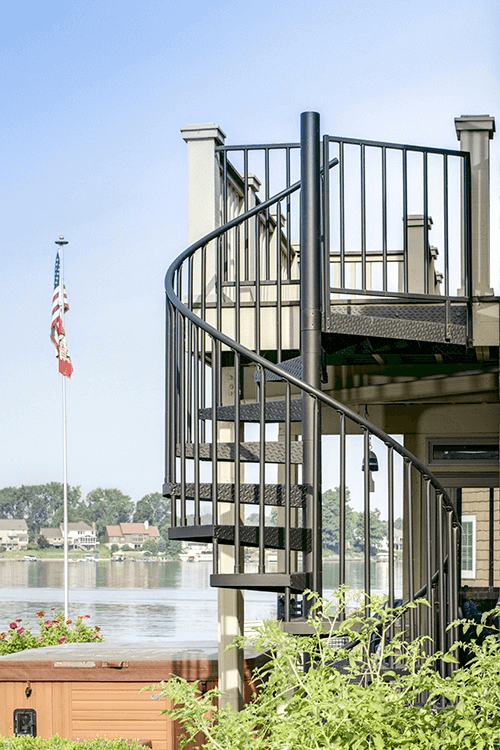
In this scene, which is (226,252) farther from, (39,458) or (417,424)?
(39,458)

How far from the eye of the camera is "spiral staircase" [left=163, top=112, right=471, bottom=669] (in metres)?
4.91

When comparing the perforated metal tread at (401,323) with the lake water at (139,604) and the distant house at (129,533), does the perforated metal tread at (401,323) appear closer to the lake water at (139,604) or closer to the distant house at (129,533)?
the lake water at (139,604)

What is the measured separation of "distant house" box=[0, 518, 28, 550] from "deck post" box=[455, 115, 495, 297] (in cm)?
6493

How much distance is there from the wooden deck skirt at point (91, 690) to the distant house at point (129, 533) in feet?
192

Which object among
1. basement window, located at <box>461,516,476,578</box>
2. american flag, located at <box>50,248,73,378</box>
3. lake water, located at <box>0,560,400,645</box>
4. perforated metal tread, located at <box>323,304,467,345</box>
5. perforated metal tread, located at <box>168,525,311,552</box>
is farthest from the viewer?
lake water, located at <box>0,560,400,645</box>

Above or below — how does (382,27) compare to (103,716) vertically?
above

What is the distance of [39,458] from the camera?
5778cm

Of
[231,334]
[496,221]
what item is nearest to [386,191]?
[496,221]

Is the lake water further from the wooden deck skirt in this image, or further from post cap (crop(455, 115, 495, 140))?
post cap (crop(455, 115, 495, 140))

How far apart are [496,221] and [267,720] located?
4030 mm

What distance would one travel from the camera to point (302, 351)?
5355 mm

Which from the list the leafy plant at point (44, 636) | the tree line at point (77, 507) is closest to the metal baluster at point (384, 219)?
the leafy plant at point (44, 636)

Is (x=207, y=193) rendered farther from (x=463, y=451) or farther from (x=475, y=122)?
(x=463, y=451)

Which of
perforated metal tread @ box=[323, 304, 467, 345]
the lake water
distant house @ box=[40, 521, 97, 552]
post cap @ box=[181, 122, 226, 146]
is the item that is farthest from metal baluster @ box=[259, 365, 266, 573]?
distant house @ box=[40, 521, 97, 552]
